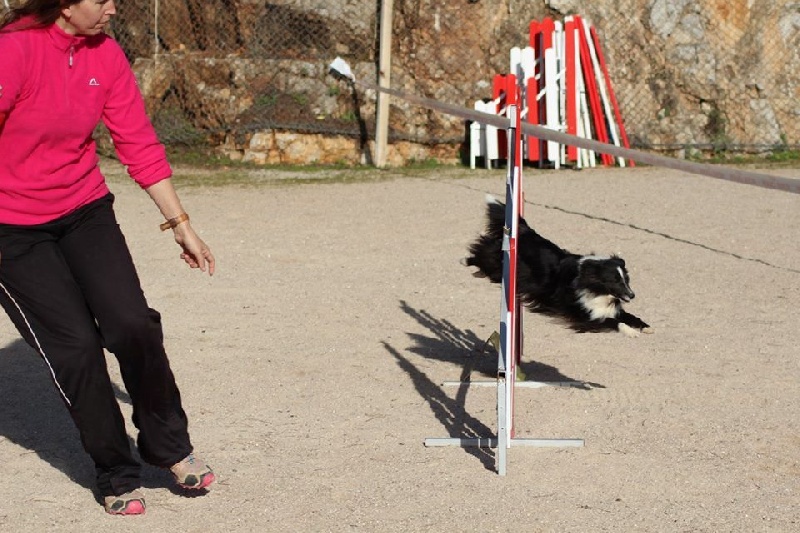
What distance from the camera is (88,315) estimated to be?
4.14 meters

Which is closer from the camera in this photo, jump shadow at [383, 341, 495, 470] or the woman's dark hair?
the woman's dark hair

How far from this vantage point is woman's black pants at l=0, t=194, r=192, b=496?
409 centimetres

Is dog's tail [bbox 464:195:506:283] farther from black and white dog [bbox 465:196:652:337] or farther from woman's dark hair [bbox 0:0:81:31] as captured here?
woman's dark hair [bbox 0:0:81:31]

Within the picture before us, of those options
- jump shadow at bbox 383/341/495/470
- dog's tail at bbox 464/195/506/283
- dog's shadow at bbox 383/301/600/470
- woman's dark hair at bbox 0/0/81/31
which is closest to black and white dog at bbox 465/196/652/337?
dog's tail at bbox 464/195/506/283

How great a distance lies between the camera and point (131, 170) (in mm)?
4324

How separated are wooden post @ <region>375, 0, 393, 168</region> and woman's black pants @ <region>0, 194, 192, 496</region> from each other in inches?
367

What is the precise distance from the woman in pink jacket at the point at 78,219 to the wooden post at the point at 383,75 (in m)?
9.24

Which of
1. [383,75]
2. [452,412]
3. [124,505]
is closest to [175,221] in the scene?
[124,505]

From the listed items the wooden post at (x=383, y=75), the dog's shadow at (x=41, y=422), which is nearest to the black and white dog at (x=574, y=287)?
the dog's shadow at (x=41, y=422)

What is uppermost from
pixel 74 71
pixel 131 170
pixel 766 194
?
pixel 74 71

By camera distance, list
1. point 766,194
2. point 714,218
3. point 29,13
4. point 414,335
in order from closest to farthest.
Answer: point 29,13, point 414,335, point 714,218, point 766,194

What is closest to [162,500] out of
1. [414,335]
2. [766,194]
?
[414,335]

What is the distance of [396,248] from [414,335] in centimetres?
245

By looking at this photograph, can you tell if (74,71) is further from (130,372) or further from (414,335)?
(414,335)
